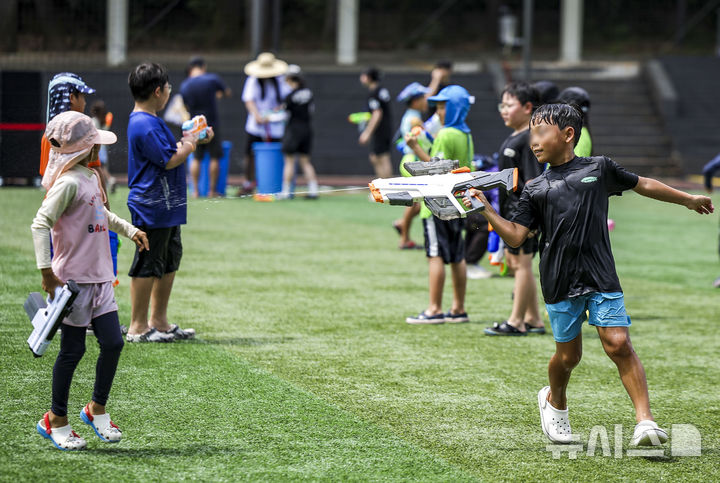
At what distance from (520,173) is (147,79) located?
2856 mm

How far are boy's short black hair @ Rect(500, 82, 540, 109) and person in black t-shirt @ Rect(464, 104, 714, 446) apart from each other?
2504 millimetres

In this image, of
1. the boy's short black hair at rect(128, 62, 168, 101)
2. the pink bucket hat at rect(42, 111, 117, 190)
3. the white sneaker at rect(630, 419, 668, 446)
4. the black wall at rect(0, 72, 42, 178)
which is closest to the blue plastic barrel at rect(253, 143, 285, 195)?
the black wall at rect(0, 72, 42, 178)

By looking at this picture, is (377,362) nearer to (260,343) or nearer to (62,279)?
(260,343)

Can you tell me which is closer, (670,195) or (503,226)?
(503,226)

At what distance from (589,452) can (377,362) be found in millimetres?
2156

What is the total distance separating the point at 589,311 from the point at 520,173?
280 cm

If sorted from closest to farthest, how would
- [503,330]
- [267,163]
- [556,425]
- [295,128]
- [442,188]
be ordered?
1. [442,188]
2. [556,425]
3. [503,330]
4. [267,163]
5. [295,128]

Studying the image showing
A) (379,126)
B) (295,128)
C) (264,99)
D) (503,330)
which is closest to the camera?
(503,330)

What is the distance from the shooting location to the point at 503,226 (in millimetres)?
4938

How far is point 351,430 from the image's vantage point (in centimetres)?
536

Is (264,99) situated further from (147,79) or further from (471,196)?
(471,196)

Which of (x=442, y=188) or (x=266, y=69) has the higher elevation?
(x=266, y=69)

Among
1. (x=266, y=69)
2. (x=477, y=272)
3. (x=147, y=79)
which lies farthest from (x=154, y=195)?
(x=266, y=69)

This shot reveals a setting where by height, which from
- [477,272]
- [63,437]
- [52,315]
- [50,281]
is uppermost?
[50,281]
